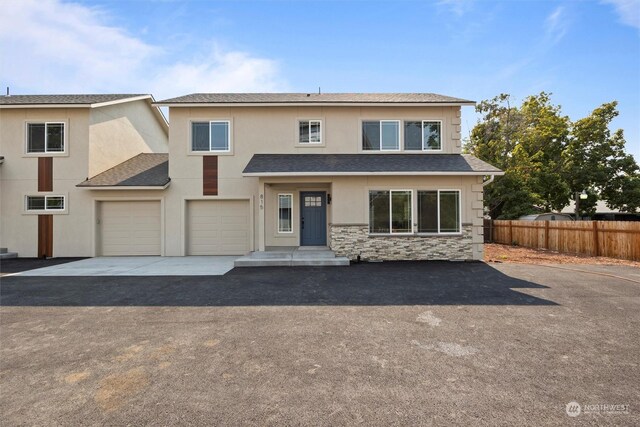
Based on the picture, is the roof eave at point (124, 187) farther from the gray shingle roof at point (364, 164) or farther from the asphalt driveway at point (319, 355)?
the asphalt driveway at point (319, 355)

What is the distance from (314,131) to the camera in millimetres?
12445

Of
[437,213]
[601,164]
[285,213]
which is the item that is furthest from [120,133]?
[601,164]

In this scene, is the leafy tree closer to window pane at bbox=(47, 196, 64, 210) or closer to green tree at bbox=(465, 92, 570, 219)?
green tree at bbox=(465, 92, 570, 219)

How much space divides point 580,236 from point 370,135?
9.84 meters

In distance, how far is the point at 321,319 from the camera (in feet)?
17.2

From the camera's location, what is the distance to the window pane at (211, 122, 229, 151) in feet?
40.4

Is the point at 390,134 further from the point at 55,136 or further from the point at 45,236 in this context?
the point at 45,236

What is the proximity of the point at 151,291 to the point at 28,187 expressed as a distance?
9877 mm

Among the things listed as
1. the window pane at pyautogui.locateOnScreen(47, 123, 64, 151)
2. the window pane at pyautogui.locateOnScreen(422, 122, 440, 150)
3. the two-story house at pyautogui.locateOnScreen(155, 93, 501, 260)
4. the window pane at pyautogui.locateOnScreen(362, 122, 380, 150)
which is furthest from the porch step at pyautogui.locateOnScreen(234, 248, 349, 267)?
the window pane at pyautogui.locateOnScreen(47, 123, 64, 151)

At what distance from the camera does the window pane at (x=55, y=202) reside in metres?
12.3

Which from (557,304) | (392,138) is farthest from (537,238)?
(557,304)

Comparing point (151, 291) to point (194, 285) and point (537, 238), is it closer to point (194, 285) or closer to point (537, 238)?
point (194, 285)

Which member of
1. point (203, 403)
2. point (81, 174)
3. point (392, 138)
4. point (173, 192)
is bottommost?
point (203, 403)

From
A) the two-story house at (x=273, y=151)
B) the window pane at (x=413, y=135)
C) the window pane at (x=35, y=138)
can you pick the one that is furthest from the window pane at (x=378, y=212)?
the window pane at (x=35, y=138)
